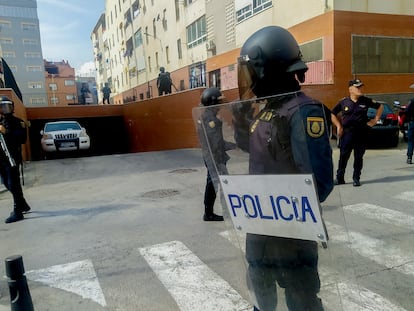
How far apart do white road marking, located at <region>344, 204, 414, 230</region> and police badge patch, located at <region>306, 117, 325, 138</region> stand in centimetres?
359

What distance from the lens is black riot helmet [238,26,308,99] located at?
1729mm

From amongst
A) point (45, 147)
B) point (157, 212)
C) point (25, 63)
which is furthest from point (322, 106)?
point (25, 63)

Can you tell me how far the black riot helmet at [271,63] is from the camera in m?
1.73

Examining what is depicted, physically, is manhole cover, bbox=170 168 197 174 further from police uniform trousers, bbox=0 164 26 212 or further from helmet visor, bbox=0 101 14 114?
helmet visor, bbox=0 101 14 114

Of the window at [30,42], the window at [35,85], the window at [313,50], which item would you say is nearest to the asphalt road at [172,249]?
the window at [313,50]

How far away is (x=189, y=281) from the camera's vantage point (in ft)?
10.9

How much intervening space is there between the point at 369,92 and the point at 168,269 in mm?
15458

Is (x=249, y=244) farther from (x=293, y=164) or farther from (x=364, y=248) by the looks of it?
(x=364, y=248)

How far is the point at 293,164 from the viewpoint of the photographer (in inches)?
60.4

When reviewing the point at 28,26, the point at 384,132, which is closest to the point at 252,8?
the point at 384,132

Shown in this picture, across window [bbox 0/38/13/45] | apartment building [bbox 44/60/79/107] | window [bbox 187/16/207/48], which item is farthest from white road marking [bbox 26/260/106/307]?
window [bbox 0/38/13/45]

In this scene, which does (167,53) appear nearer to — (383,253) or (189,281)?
(383,253)

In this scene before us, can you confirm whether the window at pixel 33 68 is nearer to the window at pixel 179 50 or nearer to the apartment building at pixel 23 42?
the apartment building at pixel 23 42

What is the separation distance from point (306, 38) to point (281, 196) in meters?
16.9
